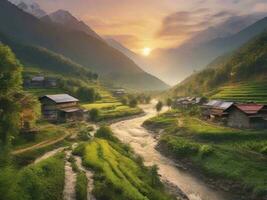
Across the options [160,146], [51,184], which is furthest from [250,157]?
[51,184]

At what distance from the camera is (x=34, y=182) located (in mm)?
41000

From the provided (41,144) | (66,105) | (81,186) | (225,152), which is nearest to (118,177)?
(81,186)

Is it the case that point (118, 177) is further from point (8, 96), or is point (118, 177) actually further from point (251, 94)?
point (251, 94)

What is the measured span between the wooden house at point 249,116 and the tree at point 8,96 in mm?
56249

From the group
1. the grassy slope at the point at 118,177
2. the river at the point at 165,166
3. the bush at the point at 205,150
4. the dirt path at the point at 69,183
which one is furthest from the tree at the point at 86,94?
Result: the dirt path at the point at 69,183

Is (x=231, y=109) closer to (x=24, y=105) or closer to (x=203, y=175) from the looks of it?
(x=203, y=175)

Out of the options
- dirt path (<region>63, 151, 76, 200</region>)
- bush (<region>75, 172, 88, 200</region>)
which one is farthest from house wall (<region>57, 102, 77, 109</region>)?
bush (<region>75, 172, 88, 200</region>)

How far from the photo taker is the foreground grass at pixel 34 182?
3259 cm

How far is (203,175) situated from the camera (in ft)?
235

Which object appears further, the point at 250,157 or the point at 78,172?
the point at 250,157

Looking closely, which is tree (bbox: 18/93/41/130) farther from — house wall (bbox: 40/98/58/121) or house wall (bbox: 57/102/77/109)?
house wall (bbox: 57/102/77/109)

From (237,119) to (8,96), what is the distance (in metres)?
60.2

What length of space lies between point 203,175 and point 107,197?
1237 inches

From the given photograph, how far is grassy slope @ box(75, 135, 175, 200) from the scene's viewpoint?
46.6 metres
